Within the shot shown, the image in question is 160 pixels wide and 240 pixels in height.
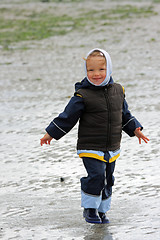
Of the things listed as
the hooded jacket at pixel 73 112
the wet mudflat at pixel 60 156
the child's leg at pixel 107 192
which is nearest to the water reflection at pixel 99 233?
the wet mudflat at pixel 60 156

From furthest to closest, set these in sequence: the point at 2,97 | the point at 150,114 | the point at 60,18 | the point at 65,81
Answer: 1. the point at 60,18
2. the point at 65,81
3. the point at 2,97
4. the point at 150,114

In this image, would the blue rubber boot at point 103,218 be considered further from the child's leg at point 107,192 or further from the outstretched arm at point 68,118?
the outstretched arm at point 68,118

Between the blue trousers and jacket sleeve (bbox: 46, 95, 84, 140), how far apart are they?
0.27 m

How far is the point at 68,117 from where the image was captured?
428cm

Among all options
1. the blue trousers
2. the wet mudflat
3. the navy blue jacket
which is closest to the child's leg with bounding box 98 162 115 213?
the blue trousers

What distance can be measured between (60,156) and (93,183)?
215cm

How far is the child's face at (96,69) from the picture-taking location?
4.31 m

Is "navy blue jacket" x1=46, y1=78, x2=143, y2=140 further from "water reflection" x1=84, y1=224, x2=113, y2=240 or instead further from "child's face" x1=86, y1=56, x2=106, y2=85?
"water reflection" x1=84, y1=224, x2=113, y2=240

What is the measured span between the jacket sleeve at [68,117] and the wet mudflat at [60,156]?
2.25ft

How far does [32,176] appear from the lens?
576 centimetres

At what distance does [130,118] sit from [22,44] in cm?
1320

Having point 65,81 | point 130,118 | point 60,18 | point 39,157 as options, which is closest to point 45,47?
point 65,81

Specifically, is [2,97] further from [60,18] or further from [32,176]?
[60,18]

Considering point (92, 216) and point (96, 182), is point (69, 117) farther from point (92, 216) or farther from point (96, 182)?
point (92, 216)
